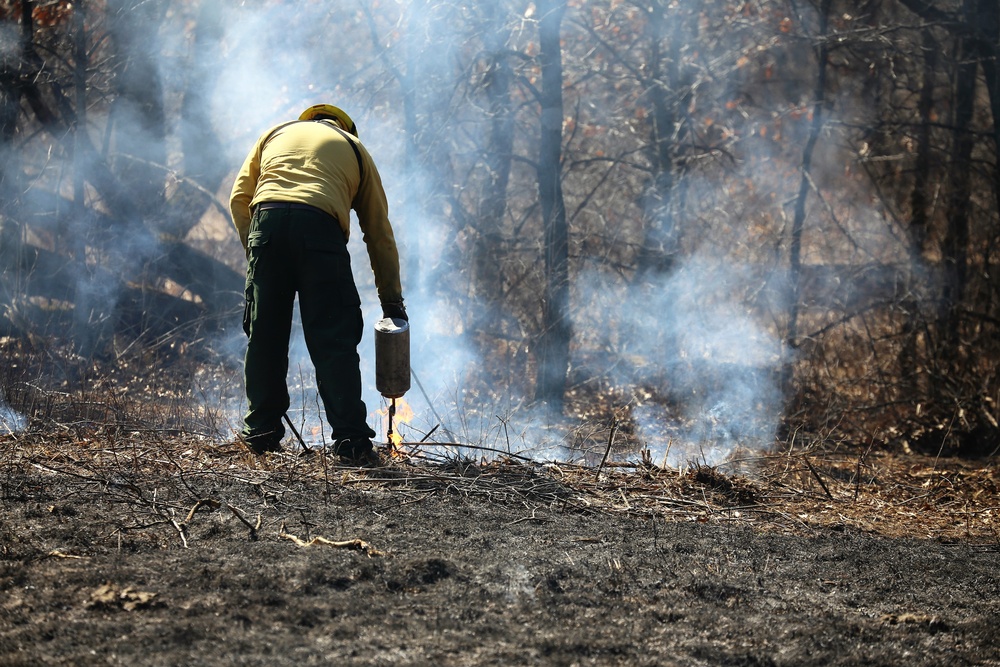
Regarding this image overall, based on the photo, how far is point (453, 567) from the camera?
10.3ft

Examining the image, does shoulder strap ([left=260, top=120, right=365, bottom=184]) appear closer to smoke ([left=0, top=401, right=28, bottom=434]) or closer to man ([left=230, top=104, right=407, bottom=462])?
man ([left=230, top=104, right=407, bottom=462])

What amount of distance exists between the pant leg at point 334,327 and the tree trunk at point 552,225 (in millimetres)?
4483

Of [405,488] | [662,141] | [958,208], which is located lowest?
[405,488]

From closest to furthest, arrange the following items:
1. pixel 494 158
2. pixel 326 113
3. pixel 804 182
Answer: pixel 326 113 < pixel 804 182 < pixel 494 158

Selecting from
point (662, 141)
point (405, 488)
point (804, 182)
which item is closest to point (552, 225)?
point (662, 141)

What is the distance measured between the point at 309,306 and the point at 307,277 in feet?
0.50

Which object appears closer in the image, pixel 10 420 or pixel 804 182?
pixel 10 420

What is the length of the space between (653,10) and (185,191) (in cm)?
557

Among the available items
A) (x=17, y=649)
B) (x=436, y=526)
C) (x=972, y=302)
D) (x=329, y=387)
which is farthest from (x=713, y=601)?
(x=972, y=302)

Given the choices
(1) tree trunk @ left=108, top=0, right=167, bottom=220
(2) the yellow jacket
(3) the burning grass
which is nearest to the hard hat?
(2) the yellow jacket

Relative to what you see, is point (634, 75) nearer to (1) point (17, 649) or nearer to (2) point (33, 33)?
(2) point (33, 33)

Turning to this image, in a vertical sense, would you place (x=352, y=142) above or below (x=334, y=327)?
above

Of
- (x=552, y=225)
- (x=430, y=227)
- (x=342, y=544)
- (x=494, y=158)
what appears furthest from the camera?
(x=494, y=158)

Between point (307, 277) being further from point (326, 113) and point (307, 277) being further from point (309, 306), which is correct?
point (326, 113)
